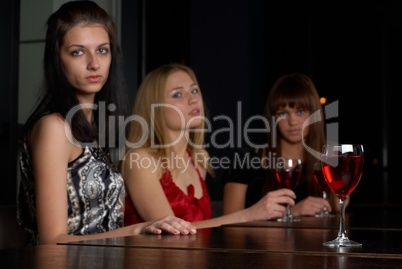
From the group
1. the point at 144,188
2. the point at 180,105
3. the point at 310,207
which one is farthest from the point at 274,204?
the point at 180,105

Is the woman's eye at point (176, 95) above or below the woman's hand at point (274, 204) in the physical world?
above

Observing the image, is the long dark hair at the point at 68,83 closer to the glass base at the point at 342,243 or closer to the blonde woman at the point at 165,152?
the blonde woman at the point at 165,152

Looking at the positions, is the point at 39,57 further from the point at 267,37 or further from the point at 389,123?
the point at 389,123

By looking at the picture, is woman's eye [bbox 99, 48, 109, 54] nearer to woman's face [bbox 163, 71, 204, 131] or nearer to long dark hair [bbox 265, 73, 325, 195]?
woman's face [bbox 163, 71, 204, 131]

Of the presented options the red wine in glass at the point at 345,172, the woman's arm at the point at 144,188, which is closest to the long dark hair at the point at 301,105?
the woman's arm at the point at 144,188

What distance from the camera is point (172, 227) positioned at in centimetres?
168

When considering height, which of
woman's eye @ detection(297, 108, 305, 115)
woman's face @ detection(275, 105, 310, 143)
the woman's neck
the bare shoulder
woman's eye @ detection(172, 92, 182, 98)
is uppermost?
woman's eye @ detection(172, 92, 182, 98)

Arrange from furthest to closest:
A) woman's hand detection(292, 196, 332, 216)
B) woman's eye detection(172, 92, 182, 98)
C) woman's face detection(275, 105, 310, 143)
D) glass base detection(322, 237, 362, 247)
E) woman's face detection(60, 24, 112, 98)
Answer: woman's face detection(275, 105, 310, 143) < woman's eye detection(172, 92, 182, 98) < woman's hand detection(292, 196, 332, 216) < woman's face detection(60, 24, 112, 98) < glass base detection(322, 237, 362, 247)

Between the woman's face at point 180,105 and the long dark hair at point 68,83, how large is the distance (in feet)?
1.62

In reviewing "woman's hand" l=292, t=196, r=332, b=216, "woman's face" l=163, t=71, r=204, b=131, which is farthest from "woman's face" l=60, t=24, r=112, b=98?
"woman's hand" l=292, t=196, r=332, b=216

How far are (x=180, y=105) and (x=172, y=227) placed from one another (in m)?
1.42

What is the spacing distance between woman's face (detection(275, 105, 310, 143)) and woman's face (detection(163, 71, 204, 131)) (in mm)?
530

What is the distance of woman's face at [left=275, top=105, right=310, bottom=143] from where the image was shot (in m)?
3.41

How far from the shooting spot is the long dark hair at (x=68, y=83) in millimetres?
2254
